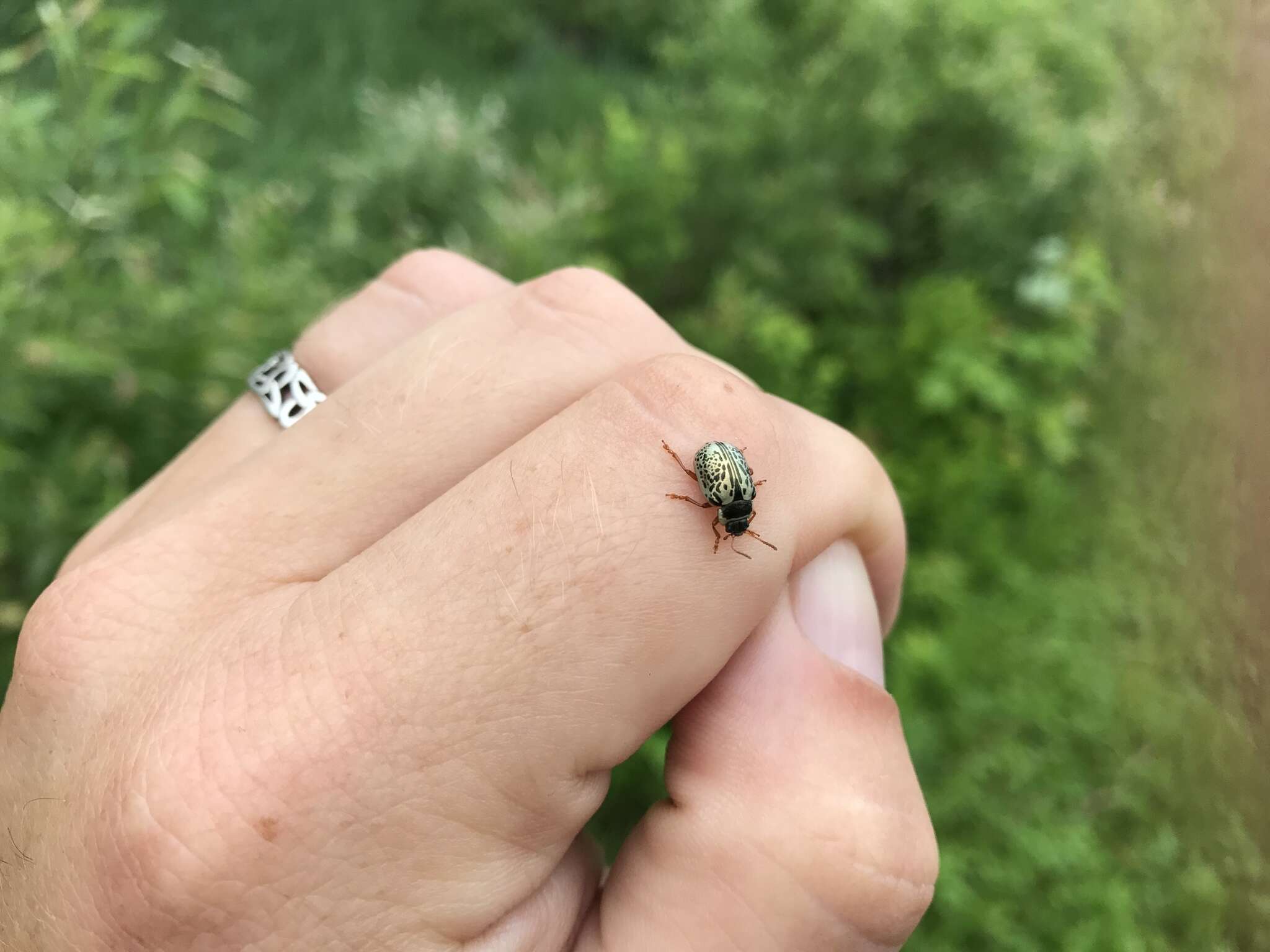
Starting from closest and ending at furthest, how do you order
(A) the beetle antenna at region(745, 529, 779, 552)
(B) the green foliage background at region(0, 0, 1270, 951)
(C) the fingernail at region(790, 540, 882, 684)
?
1. (A) the beetle antenna at region(745, 529, 779, 552)
2. (C) the fingernail at region(790, 540, 882, 684)
3. (B) the green foliage background at region(0, 0, 1270, 951)

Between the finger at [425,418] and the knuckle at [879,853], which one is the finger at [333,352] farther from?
the knuckle at [879,853]

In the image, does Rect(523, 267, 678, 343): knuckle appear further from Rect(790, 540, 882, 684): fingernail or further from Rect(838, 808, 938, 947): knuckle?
Rect(838, 808, 938, 947): knuckle

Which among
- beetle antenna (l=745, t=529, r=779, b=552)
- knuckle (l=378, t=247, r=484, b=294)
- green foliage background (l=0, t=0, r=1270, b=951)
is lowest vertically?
green foliage background (l=0, t=0, r=1270, b=951)

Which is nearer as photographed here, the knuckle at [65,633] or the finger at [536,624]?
the finger at [536,624]

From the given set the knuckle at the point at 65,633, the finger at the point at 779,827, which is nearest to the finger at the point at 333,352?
the knuckle at the point at 65,633

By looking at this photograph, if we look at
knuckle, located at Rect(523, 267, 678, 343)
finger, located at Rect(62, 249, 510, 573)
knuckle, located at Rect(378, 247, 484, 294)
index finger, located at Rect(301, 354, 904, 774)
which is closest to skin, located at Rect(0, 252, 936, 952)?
index finger, located at Rect(301, 354, 904, 774)

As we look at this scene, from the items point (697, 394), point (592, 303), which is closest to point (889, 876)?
point (697, 394)
